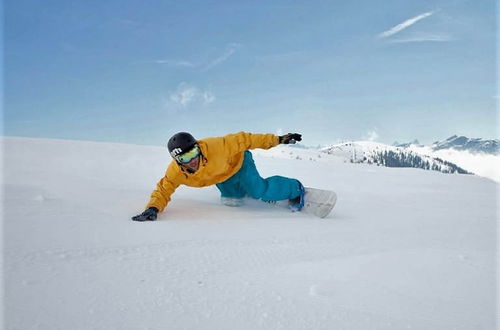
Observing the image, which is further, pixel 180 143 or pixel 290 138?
pixel 290 138

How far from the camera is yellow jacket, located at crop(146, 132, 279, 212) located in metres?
3.14

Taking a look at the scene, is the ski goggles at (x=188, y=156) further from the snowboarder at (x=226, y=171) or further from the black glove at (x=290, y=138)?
the black glove at (x=290, y=138)

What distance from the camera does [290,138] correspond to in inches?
139

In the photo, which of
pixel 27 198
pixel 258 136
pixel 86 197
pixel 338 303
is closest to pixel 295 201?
pixel 258 136

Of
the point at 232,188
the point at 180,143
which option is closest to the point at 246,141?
the point at 232,188

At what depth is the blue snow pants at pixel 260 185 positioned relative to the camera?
11.3 ft

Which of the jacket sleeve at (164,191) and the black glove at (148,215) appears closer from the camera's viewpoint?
the black glove at (148,215)

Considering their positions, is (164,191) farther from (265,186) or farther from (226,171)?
(265,186)

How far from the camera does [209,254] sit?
186 cm

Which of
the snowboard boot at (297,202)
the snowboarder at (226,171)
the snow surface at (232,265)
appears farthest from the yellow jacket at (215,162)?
the snowboard boot at (297,202)

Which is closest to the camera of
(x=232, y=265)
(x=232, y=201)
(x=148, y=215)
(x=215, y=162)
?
(x=232, y=265)

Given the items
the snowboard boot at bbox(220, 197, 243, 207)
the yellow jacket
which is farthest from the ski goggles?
the snowboard boot at bbox(220, 197, 243, 207)

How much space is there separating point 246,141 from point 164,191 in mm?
889

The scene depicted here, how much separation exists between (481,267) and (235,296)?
1453 mm
